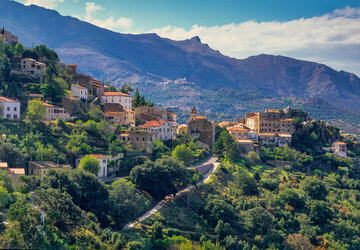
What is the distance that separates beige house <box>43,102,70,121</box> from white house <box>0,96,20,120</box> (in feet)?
14.1

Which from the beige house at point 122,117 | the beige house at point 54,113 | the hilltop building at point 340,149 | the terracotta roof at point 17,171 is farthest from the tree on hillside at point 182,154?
the hilltop building at point 340,149

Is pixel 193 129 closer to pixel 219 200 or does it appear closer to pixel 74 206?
pixel 219 200

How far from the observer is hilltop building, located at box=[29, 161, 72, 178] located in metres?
56.6

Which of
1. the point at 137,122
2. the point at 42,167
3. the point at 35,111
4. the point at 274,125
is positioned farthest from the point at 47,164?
the point at 274,125

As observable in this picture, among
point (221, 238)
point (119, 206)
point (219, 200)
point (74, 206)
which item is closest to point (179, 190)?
point (219, 200)

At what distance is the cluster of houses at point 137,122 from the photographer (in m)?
69.5

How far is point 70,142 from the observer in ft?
218

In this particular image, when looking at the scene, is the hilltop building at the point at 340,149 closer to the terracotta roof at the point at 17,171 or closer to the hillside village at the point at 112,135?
the hillside village at the point at 112,135

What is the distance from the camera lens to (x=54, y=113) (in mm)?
73938

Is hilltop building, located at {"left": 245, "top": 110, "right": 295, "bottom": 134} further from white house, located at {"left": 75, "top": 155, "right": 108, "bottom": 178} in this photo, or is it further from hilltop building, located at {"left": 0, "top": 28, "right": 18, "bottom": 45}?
hilltop building, located at {"left": 0, "top": 28, "right": 18, "bottom": 45}

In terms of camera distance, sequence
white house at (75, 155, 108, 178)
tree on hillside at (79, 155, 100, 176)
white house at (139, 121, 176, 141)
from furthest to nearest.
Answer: white house at (139, 121, 176, 141)
white house at (75, 155, 108, 178)
tree on hillside at (79, 155, 100, 176)

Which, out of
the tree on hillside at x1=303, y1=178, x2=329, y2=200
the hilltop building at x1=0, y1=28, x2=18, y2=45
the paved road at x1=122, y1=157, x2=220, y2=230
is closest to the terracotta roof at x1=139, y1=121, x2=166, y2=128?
the paved road at x1=122, y1=157, x2=220, y2=230

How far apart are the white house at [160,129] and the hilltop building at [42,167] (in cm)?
2346

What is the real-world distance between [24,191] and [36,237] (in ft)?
33.4
